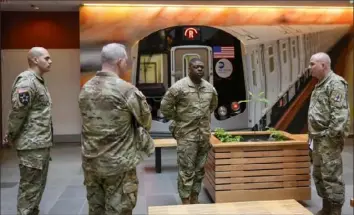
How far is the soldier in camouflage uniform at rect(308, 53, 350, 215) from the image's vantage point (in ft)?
12.3

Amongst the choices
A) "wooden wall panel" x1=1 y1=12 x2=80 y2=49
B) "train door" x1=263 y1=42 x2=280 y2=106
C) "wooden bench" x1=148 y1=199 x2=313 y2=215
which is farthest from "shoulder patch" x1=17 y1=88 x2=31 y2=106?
"train door" x1=263 y1=42 x2=280 y2=106

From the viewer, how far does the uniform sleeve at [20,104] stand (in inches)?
132

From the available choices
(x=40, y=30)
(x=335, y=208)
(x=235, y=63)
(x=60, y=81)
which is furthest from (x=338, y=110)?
(x=40, y=30)

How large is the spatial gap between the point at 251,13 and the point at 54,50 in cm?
448

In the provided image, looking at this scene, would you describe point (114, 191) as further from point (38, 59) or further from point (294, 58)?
point (294, 58)

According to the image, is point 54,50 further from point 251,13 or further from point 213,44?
point 251,13

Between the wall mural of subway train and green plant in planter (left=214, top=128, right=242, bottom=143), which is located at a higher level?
the wall mural of subway train

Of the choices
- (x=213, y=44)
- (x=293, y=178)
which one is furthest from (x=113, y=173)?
(x=213, y=44)

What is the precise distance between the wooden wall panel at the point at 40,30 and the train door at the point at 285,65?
181 inches

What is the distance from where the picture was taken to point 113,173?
2582 millimetres

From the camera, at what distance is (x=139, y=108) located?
2.60 metres

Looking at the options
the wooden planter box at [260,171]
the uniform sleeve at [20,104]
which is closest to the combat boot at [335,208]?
the wooden planter box at [260,171]

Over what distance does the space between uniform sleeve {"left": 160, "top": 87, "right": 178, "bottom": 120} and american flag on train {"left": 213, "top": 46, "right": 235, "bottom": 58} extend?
4205 millimetres

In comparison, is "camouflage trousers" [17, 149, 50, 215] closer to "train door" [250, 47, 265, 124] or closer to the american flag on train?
the american flag on train
